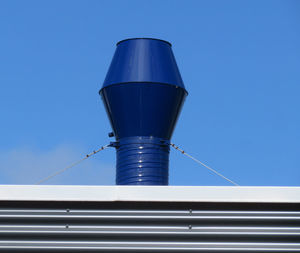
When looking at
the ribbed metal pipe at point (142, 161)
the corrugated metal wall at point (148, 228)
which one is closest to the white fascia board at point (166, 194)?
the corrugated metal wall at point (148, 228)

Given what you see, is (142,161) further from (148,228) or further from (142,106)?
(148,228)

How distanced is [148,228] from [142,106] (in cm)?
650

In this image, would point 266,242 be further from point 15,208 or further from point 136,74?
point 136,74

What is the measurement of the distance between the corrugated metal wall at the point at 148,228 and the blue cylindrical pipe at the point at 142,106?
18.5 feet

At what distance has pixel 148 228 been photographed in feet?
22.1

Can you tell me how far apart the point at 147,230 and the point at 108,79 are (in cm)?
736

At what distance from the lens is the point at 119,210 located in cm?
671

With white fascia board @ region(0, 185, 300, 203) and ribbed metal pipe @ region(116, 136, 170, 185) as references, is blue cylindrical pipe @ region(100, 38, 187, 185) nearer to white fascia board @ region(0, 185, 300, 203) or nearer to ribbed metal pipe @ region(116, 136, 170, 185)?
ribbed metal pipe @ region(116, 136, 170, 185)

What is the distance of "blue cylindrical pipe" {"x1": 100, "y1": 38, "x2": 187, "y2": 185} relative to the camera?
1268 cm

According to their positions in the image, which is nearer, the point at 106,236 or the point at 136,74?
the point at 106,236

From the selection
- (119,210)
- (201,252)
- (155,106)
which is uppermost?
(155,106)

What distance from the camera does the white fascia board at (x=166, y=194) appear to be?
6594mm

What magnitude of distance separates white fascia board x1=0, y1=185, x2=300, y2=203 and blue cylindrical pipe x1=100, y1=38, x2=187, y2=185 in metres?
5.80

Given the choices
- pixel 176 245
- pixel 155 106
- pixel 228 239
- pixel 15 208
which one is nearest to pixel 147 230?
pixel 176 245
